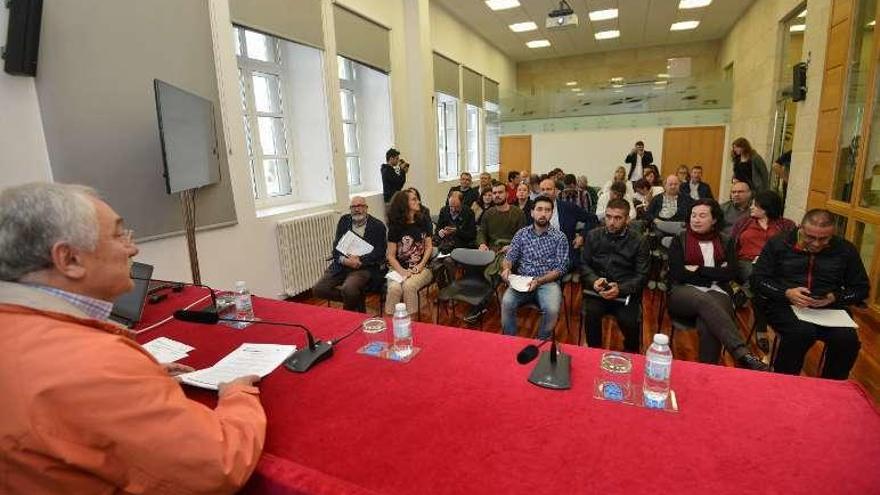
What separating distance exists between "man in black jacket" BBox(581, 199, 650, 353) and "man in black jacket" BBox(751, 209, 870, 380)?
0.67 m

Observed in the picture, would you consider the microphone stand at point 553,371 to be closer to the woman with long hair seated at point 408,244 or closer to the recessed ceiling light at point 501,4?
the woman with long hair seated at point 408,244

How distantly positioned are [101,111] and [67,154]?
35 centimetres

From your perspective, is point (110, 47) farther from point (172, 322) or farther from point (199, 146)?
point (172, 322)

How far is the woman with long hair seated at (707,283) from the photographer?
2.39 meters

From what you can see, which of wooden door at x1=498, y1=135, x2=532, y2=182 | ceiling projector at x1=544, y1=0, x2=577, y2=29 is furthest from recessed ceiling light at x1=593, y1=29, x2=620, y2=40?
ceiling projector at x1=544, y1=0, x2=577, y2=29

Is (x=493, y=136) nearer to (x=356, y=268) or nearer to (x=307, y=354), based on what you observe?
(x=356, y=268)

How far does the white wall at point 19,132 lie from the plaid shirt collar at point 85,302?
2.23m

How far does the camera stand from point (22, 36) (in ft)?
7.90

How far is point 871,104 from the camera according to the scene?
133 inches

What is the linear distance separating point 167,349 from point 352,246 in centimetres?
193

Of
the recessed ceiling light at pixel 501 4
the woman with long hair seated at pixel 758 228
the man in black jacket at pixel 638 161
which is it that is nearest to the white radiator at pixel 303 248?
the woman with long hair seated at pixel 758 228

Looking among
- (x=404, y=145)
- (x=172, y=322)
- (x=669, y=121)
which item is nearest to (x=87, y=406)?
(x=172, y=322)

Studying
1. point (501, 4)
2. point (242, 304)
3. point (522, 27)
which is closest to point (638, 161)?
point (522, 27)

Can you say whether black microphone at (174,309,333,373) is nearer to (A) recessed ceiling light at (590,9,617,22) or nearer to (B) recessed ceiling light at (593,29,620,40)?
(A) recessed ceiling light at (590,9,617,22)
